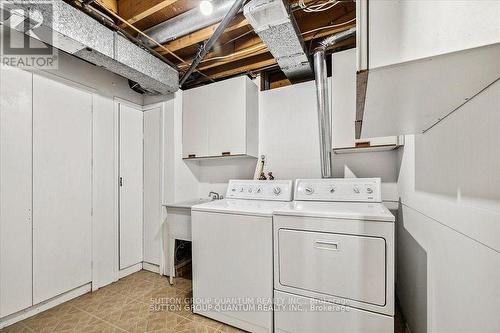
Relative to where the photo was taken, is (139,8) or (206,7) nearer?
(206,7)

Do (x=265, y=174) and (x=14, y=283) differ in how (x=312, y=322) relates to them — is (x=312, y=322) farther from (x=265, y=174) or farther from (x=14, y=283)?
(x=14, y=283)

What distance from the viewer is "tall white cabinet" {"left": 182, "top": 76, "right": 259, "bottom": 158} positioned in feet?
7.68

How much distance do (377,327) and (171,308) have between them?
5.46ft

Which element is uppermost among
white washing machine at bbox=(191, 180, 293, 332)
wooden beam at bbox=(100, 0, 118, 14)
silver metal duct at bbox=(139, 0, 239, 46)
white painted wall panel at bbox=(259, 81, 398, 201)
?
wooden beam at bbox=(100, 0, 118, 14)

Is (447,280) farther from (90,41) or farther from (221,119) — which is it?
(90,41)

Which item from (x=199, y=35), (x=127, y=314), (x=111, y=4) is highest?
(x=111, y=4)

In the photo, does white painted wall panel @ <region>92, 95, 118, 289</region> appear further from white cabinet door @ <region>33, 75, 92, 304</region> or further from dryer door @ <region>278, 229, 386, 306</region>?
dryer door @ <region>278, 229, 386, 306</region>

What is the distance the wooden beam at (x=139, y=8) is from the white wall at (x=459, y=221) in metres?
2.00

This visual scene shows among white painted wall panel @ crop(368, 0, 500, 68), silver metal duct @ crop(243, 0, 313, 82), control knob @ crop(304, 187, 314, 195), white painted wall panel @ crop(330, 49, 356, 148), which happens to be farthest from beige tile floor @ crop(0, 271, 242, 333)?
silver metal duct @ crop(243, 0, 313, 82)

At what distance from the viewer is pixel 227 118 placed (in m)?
2.41

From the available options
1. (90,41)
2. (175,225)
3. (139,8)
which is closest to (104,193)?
(175,225)

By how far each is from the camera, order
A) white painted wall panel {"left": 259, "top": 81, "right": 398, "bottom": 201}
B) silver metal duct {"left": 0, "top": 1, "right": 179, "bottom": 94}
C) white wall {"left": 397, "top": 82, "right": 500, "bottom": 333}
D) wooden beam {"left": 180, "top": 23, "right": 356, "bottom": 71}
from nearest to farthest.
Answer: white wall {"left": 397, "top": 82, "right": 500, "bottom": 333} < silver metal duct {"left": 0, "top": 1, "right": 179, "bottom": 94} < wooden beam {"left": 180, "top": 23, "right": 356, "bottom": 71} < white painted wall panel {"left": 259, "top": 81, "right": 398, "bottom": 201}

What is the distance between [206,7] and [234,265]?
6.39 feet

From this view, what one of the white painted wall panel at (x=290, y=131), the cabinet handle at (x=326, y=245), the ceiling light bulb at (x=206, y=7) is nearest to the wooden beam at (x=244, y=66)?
the white painted wall panel at (x=290, y=131)
